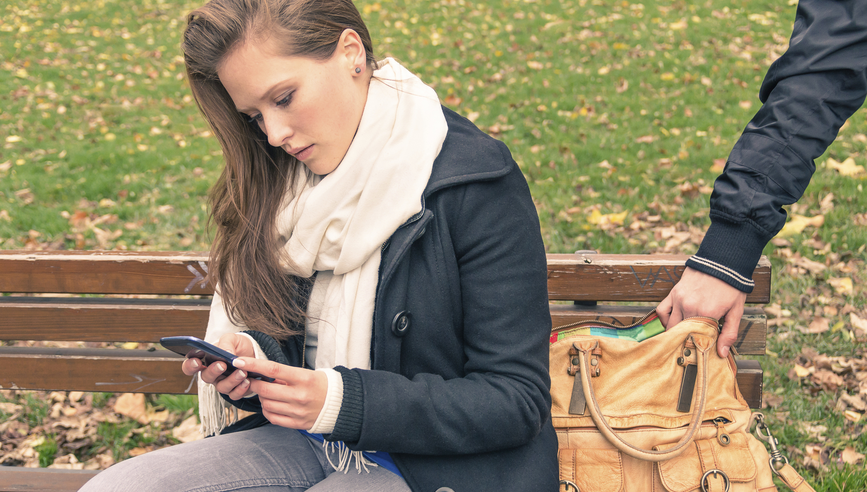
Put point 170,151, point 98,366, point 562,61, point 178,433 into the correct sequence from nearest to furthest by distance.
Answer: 1. point 98,366
2. point 178,433
3. point 170,151
4. point 562,61

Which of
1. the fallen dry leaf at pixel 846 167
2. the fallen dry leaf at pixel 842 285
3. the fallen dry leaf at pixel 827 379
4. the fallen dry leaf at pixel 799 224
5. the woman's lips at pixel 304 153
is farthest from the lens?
the fallen dry leaf at pixel 846 167

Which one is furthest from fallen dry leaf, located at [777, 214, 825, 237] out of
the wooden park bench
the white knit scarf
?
the white knit scarf

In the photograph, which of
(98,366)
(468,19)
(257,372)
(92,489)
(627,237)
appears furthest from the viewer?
(468,19)

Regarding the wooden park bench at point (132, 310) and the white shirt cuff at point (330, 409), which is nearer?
the white shirt cuff at point (330, 409)

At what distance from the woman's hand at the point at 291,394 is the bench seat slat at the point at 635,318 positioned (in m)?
0.90

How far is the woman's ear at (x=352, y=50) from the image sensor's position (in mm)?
1629

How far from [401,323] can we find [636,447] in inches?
26.1

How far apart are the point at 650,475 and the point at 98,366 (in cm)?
183

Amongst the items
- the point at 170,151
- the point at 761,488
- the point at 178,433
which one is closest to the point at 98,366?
the point at 178,433

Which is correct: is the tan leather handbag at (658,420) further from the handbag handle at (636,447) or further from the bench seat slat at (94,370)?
the bench seat slat at (94,370)

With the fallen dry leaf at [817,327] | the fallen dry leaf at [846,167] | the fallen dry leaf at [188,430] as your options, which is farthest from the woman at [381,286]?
the fallen dry leaf at [846,167]

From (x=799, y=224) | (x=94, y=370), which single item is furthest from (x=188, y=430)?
(x=799, y=224)

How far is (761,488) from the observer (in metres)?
1.60

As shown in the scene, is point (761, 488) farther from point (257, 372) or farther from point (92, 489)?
point (92, 489)
